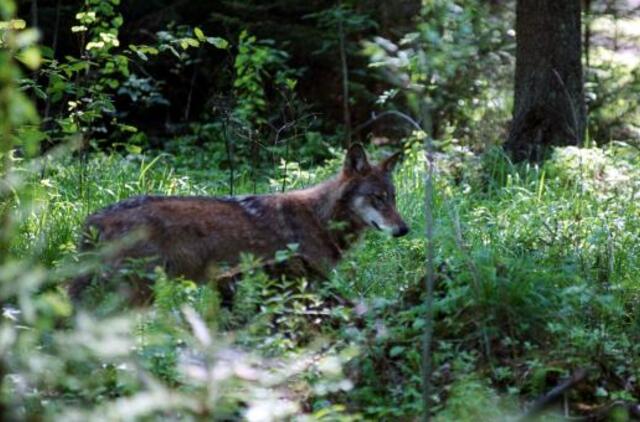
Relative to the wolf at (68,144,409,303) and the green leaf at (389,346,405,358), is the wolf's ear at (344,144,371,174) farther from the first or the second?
the green leaf at (389,346,405,358)

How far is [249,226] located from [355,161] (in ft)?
4.33

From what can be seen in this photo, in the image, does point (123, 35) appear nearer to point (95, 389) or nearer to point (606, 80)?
point (606, 80)

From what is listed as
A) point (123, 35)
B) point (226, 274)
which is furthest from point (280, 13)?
point (226, 274)

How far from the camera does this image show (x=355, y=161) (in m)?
8.04

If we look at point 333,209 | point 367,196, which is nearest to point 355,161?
point 367,196

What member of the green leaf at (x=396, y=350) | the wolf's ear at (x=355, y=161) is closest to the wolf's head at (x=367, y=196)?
the wolf's ear at (x=355, y=161)

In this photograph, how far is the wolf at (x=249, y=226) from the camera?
6.35 m

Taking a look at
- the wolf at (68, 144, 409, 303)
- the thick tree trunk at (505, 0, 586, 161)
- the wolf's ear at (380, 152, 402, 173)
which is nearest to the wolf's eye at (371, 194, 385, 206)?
the wolf at (68, 144, 409, 303)

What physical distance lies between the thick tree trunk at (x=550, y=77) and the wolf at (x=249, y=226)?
164 inches

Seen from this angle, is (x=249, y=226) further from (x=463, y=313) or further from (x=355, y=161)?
(x=463, y=313)

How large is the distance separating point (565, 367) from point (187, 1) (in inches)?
483

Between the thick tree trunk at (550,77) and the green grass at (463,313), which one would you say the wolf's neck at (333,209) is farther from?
the thick tree trunk at (550,77)

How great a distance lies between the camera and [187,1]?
15.9m

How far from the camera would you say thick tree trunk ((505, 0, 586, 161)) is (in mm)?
11672
